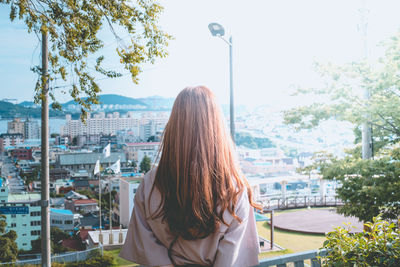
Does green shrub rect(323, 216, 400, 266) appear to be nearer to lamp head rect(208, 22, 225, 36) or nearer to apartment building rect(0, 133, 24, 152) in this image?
lamp head rect(208, 22, 225, 36)

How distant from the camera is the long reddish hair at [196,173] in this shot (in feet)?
3.35

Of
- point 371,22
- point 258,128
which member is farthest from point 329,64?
point 258,128

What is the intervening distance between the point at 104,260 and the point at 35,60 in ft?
8.78

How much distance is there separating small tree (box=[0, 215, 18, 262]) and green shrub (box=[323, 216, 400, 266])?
12.5 ft

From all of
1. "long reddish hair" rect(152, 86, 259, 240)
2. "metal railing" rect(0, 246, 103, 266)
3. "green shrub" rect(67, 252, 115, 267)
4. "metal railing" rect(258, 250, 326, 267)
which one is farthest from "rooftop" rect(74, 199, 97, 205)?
"long reddish hair" rect(152, 86, 259, 240)

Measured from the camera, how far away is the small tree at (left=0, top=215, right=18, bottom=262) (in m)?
4.10

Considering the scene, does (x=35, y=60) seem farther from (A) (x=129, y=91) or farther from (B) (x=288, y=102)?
(B) (x=288, y=102)

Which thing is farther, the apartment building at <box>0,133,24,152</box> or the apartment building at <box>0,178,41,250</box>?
the apartment building at <box>0,133,24,152</box>

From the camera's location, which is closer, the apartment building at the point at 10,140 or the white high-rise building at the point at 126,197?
the apartment building at the point at 10,140

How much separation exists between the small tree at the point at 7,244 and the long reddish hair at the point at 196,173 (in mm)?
3781

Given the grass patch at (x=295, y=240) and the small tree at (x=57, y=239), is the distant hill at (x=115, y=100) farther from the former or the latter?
the grass patch at (x=295, y=240)

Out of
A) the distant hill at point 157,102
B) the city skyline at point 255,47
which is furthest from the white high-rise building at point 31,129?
the distant hill at point 157,102

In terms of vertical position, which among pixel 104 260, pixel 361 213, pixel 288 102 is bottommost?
pixel 104 260

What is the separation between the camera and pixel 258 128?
21.6 ft
